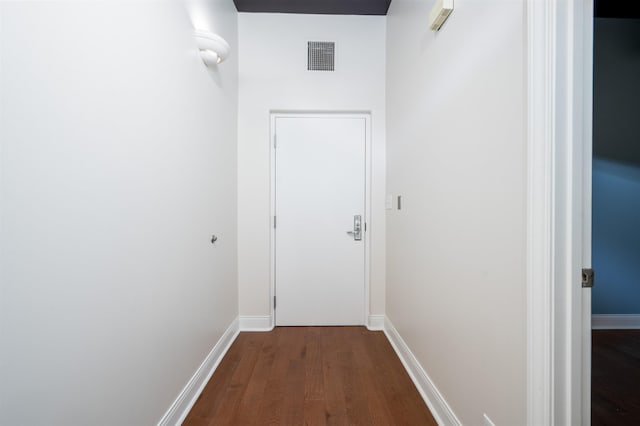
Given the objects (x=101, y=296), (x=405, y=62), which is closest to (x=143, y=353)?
(x=101, y=296)

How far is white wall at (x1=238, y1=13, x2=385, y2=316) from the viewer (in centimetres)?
247

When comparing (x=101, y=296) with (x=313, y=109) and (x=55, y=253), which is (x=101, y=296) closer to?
(x=55, y=253)

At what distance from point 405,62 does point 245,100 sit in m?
1.45

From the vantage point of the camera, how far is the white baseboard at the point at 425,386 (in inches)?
53.1

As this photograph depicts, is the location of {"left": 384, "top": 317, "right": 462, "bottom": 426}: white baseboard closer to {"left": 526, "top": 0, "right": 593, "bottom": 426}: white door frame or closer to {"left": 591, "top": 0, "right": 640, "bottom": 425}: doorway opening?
{"left": 526, "top": 0, "right": 593, "bottom": 426}: white door frame

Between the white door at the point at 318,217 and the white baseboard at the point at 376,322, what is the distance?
85 mm

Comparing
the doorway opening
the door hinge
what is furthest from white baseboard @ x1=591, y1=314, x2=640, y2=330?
the door hinge

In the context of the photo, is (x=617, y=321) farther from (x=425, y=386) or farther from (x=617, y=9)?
(x=617, y=9)

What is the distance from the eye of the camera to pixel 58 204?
0.77 metres

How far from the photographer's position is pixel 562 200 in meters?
0.82

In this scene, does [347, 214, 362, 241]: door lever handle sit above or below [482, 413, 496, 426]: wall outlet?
above

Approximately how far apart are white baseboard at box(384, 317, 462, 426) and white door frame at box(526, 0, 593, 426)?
2.06 feet

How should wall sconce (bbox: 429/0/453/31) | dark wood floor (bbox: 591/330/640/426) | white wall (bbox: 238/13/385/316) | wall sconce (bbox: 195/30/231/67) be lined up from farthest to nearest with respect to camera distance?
white wall (bbox: 238/13/385/316)
wall sconce (bbox: 195/30/231/67)
dark wood floor (bbox: 591/330/640/426)
wall sconce (bbox: 429/0/453/31)

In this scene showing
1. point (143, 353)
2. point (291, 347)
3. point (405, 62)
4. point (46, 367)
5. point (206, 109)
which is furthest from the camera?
point (291, 347)
